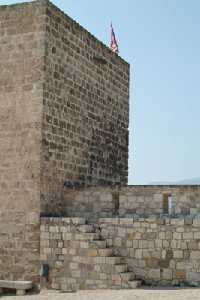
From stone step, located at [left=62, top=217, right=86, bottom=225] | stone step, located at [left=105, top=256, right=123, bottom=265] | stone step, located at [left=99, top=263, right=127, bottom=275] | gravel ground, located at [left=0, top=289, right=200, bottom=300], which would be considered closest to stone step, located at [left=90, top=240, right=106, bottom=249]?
stone step, located at [left=105, top=256, right=123, bottom=265]

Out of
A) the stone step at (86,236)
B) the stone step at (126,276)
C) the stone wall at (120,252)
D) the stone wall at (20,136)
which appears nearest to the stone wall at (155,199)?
the stone wall at (120,252)

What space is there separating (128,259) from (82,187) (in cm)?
289

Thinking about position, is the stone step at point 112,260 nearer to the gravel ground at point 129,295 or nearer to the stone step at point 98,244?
the stone step at point 98,244

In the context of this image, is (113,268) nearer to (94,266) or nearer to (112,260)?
(112,260)

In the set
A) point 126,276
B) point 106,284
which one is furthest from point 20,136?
point 126,276

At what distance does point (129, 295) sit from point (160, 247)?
58.1 inches

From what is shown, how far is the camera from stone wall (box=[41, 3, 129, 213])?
12406mm

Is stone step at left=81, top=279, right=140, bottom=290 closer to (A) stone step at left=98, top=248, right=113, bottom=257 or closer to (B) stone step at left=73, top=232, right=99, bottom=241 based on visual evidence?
(A) stone step at left=98, top=248, right=113, bottom=257

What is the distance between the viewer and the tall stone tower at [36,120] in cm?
1199

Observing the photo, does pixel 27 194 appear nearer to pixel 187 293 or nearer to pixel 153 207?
pixel 153 207

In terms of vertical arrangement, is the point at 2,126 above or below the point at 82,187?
above

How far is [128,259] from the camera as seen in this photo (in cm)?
1129

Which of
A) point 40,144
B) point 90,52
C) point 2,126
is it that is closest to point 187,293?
point 40,144

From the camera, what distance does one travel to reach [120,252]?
37.3ft
